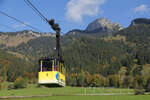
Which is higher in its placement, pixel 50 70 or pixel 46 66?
pixel 46 66

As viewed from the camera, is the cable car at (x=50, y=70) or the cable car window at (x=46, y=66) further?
the cable car window at (x=46, y=66)

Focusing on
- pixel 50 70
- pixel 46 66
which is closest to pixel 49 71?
pixel 50 70

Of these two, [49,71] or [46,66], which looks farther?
[46,66]

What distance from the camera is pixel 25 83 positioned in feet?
616

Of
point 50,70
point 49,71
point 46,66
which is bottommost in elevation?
point 49,71

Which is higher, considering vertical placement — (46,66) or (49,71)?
(46,66)

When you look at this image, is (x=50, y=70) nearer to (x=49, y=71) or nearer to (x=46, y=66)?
(x=49, y=71)

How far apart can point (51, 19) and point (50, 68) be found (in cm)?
714

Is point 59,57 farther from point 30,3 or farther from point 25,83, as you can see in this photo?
point 25,83

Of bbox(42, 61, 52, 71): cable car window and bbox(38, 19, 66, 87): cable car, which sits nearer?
bbox(38, 19, 66, 87): cable car

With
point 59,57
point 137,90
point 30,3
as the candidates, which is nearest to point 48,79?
point 59,57

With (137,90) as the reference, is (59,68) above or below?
above

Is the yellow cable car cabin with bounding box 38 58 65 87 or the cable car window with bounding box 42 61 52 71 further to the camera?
the cable car window with bounding box 42 61 52 71

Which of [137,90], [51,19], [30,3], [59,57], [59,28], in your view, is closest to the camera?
[30,3]
